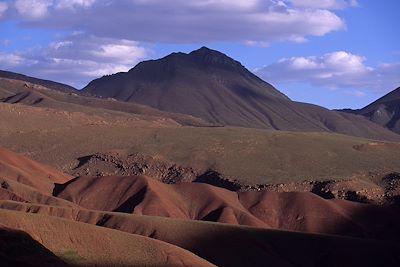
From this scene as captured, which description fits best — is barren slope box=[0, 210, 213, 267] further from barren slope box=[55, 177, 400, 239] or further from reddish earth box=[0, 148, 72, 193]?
reddish earth box=[0, 148, 72, 193]

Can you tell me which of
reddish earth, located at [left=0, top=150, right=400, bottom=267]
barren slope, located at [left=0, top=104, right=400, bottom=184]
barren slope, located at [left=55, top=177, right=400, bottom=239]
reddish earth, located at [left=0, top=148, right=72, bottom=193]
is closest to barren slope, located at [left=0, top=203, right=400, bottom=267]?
reddish earth, located at [left=0, top=150, right=400, bottom=267]

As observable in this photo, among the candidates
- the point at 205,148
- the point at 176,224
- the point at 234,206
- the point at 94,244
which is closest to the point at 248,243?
the point at 176,224

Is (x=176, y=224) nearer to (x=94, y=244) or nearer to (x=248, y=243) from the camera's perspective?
(x=248, y=243)

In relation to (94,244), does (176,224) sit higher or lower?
lower

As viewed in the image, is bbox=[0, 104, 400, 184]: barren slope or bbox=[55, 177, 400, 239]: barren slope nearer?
bbox=[55, 177, 400, 239]: barren slope

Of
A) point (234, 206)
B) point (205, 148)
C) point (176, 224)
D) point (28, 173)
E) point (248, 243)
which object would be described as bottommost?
point (248, 243)

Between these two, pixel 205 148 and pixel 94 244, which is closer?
pixel 94 244

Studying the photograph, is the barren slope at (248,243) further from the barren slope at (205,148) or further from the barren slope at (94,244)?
the barren slope at (205,148)

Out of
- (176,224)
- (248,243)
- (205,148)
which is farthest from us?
(205,148)

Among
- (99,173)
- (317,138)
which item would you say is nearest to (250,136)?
(317,138)

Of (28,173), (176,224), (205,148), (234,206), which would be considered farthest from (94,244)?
(205,148)

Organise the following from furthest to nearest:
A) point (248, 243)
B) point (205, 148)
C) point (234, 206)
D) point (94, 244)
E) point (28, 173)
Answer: point (205, 148)
point (28, 173)
point (234, 206)
point (248, 243)
point (94, 244)

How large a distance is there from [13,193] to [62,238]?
106ft

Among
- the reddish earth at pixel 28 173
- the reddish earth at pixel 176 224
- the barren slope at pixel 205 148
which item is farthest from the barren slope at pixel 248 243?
the barren slope at pixel 205 148
